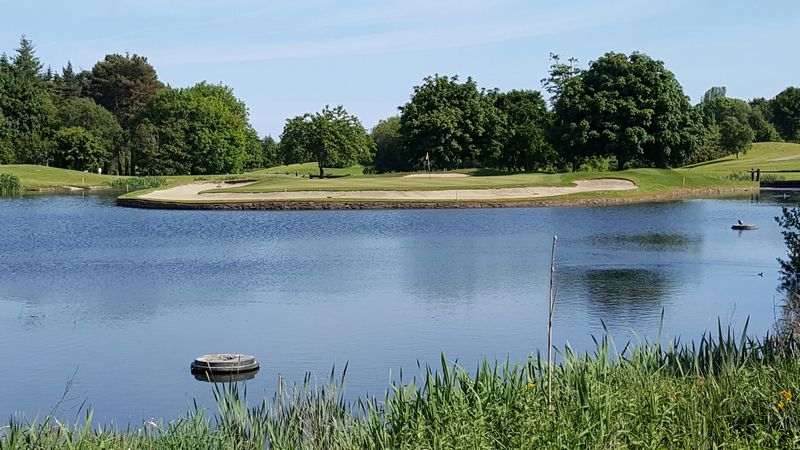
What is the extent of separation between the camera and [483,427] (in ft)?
32.2

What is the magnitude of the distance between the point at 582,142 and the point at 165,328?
200ft

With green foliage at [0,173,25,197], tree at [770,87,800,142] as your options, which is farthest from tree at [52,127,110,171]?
tree at [770,87,800,142]

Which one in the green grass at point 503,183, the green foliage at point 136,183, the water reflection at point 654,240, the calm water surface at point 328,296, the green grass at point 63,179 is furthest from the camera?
the green grass at point 63,179

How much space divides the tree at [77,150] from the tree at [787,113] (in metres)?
98.6

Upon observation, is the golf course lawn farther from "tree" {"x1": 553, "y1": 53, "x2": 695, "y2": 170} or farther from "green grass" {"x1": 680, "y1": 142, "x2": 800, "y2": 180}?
"tree" {"x1": 553, "y1": 53, "x2": 695, "y2": 170}

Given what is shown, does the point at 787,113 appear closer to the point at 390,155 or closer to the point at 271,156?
the point at 390,155

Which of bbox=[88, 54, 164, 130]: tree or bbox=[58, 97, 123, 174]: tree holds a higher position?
bbox=[88, 54, 164, 130]: tree

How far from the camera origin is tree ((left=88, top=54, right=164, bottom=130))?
13600 cm

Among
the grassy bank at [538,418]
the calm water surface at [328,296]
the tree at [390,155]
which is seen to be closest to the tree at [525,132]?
the tree at [390,155]

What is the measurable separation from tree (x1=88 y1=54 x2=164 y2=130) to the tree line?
0.61ft

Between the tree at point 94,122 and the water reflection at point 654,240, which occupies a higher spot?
the tree at point 94,122

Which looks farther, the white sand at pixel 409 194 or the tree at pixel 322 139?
the tree at pixel 322 139

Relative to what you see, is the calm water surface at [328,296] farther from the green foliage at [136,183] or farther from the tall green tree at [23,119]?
the tall green tree at [23,119]

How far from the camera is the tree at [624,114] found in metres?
77.4
